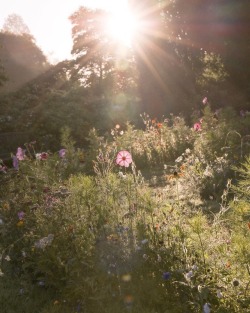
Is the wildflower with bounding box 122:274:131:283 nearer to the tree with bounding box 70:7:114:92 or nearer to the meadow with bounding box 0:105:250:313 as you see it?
the meadow with bounding box 0:105:250:313

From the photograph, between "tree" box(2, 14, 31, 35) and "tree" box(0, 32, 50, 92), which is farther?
"tree" box(2, 14, 31, 35)

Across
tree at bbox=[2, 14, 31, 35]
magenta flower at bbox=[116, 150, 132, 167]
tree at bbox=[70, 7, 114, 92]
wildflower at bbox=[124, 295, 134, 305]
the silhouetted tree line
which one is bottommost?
wildflower at bbox=[124, 295, 134, 305]

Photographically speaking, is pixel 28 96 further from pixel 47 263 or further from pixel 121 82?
pixel 47 263

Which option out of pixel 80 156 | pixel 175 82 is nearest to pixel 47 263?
pixel 80 156

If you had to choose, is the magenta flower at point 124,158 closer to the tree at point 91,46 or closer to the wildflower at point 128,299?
the wildflower at point 128,299

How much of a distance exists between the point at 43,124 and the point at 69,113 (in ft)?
4.60

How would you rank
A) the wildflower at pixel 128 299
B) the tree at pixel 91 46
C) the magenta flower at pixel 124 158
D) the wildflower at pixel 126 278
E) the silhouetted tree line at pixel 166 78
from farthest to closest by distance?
the tree at pixel 91 46 < the silhouetted tree line at pixel 166 78 < the magenta flower at pixel 124 158 < the wildflower at pixel 126 278 < the wildflower at pixel 128 299

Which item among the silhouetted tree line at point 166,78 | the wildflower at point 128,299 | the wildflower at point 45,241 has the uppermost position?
the silhouetted tree line at point 166,78

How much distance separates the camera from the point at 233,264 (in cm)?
295

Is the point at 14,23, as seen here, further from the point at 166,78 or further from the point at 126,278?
the point at 126,278

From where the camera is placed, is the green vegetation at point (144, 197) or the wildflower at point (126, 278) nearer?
the green vegetation at point (144, 197)

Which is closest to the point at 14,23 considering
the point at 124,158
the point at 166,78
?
the point at 166,78

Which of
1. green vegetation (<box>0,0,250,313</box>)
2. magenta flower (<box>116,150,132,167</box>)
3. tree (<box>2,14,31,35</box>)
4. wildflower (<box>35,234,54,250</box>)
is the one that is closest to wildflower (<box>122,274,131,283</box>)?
green vegetation (<box>0,0,250,313</box>)

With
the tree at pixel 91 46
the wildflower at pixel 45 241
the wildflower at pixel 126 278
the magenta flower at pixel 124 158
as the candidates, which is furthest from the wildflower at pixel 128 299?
the tree at pixel 91 46
